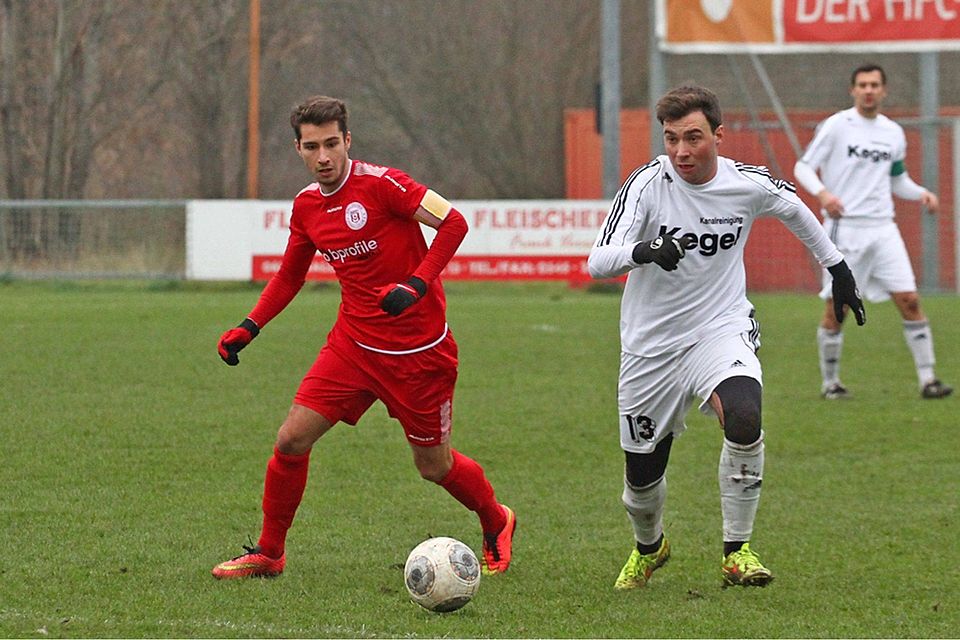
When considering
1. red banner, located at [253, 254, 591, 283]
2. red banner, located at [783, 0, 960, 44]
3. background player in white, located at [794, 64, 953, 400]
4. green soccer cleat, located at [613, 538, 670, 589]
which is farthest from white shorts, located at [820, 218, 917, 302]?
red banner, located at [783, 0, 960, 44]

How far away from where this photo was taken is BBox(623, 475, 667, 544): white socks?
596 centimetres

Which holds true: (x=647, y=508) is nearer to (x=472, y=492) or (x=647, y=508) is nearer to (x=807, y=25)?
(x=472, y=492)

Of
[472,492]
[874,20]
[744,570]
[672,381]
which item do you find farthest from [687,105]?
[874,20]

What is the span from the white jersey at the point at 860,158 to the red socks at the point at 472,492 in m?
5.44

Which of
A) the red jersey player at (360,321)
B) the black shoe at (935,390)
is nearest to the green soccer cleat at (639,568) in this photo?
the red jersey player at (360,321)

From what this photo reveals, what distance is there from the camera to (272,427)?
956 cm

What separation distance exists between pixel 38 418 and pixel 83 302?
968 cm

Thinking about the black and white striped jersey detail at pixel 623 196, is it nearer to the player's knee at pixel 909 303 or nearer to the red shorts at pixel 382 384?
the red shorts at pixel 382 384

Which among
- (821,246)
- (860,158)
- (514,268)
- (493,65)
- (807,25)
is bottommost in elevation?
(514,268)

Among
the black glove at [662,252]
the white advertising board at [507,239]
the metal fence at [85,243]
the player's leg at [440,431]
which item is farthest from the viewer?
the metal fence at [85,243]

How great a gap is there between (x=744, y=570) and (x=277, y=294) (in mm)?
2078

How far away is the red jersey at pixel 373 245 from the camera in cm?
596

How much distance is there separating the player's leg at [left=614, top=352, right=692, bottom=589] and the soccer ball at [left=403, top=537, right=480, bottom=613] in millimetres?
736

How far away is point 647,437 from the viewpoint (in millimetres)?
5848
